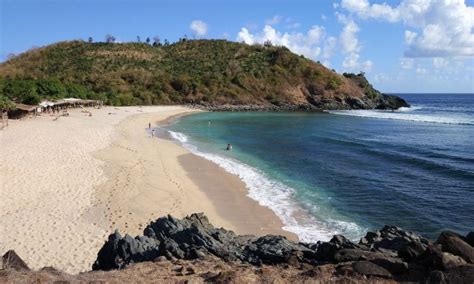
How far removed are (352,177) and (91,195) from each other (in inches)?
591

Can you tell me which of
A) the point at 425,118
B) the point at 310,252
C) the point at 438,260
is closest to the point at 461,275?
the point at 438,260

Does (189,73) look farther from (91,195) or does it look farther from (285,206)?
(285,206)

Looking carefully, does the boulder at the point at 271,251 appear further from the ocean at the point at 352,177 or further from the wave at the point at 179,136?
the wave at the point at 179,136

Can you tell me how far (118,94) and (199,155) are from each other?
5785 cm

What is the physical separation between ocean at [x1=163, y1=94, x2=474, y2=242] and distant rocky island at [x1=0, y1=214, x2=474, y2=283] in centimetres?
525

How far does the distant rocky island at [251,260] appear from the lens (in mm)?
8000

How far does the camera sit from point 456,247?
8820 millimetres

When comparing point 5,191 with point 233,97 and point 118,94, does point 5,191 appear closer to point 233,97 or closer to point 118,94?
point 118,94

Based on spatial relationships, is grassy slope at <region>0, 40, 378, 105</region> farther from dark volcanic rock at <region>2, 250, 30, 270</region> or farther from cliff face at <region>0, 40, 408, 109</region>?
dark volcanic rock at <region>2, 250, 30, 270</region>

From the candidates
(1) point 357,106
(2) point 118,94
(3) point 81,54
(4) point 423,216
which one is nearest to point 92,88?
(2) point 118,94

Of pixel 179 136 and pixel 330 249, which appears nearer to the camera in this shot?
pixel 330 249

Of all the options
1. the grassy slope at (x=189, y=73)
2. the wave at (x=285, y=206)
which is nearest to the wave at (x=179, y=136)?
the wave at (x=285, y=206)

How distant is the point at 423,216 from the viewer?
18000 mm

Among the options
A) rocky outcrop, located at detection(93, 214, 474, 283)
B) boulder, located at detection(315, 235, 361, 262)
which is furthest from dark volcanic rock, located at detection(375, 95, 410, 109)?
boulder, located at detection(315, 235, 361, 262)
